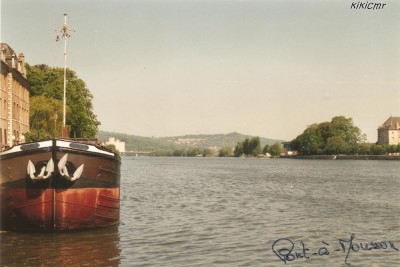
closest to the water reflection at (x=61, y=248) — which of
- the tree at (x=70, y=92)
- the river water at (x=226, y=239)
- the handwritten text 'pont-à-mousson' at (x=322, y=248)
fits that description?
the river water at (x=226, y=239)

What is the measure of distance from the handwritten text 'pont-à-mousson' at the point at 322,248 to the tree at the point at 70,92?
170 feet

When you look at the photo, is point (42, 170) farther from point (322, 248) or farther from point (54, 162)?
point (322, 248)

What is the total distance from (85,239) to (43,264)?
155 inches

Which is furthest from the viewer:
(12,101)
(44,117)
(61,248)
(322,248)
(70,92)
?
(70,92)

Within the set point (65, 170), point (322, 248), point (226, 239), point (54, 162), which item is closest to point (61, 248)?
point (65, 170)

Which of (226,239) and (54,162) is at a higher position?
(54,162)

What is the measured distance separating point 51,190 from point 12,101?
34.7m

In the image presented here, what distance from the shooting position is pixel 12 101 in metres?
53.1

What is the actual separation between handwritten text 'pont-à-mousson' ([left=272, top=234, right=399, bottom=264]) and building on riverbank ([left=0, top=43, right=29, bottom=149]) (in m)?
31.0

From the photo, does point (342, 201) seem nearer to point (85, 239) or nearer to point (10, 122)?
point (85, 239)

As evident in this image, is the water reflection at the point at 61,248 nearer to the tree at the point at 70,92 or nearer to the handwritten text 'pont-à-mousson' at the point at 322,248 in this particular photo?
the handwritten text 'pont-à-mousson' at the point at 322,248

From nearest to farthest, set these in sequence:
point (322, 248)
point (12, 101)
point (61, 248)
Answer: point (61, 248) → point (322, 248) → point (12, 101)

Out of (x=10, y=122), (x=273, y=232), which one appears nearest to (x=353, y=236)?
(x=273, y=232)

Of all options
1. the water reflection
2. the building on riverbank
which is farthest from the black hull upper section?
the building on riverbank
